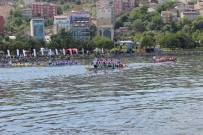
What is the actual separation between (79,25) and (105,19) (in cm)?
1488

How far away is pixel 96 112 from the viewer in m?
26.8

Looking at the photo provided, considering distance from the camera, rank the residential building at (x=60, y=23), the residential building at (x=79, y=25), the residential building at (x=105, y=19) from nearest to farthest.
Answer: the residential building at (x=79, y=25)
the residential building at (x=105, y=19)
the residential building at (x=60, y=23)

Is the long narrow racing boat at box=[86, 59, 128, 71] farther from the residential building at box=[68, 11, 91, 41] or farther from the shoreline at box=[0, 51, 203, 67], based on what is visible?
the residential building at box=[68, 11, 91, 41]

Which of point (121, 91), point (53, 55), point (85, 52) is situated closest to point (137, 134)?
A: point (121, 91)

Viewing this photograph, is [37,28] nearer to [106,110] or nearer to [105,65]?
[105,65]

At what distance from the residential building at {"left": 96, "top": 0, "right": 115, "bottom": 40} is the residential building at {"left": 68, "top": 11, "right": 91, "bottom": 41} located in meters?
4.66

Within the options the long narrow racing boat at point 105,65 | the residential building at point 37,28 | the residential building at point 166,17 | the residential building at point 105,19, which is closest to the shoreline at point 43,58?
the long narrow racing boat at point 105,65

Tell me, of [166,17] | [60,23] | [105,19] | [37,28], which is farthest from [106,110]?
[166,17]

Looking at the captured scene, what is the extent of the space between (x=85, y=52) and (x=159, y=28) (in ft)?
198

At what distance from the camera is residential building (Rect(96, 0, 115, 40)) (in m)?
174

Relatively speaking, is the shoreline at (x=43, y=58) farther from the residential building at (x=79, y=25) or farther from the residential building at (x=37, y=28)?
the residential building at (x=79, y=25)

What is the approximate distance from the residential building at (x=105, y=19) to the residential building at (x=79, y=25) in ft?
15.3

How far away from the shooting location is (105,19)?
185 m

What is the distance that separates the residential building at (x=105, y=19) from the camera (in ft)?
569
